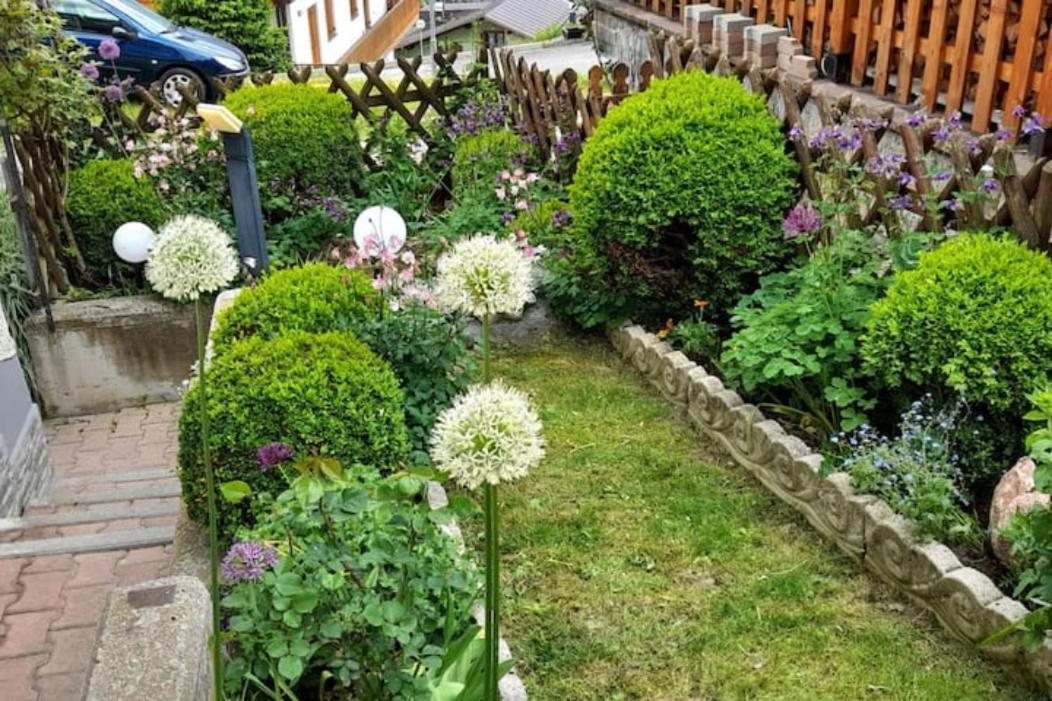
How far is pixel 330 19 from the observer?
96.9ft

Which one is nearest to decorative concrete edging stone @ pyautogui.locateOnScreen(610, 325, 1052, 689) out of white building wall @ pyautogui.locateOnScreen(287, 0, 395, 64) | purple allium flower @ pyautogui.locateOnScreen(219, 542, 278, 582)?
purple allium flower @ pyautogui.locateOnScreen(219, 542, 278, 582)

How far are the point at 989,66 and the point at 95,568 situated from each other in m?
5.40

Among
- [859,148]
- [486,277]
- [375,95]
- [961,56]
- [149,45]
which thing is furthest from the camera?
[149,45]

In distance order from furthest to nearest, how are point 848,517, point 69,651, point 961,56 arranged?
point 961,56 < point 69,651 < point 848,517

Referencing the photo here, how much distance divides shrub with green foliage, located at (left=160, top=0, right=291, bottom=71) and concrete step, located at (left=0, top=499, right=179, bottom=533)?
14.7 meters

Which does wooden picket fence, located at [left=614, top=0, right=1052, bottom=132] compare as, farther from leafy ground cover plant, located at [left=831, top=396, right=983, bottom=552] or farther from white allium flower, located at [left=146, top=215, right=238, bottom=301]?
white allium flower, located at [left=146, top=215, right=238, bottom=301]

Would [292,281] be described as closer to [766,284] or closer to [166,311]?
[766,284]

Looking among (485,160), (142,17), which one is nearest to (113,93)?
(485,160)

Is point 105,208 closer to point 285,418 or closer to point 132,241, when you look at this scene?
point 132,241

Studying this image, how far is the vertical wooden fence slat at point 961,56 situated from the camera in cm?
590

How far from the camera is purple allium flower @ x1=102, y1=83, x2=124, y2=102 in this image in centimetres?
731

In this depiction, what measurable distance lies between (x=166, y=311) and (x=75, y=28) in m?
8.56

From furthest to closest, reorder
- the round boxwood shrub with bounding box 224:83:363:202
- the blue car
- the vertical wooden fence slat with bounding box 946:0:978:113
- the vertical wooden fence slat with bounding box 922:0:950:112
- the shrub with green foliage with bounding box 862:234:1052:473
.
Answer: the blue car → the round boxwood shrub with bounding box 224:83:363:202 → the vertical wooden fence slat with bounding box 922:0:950:112 → the vertical wooden fence slat with bounding box 946:0:978:113 → the shrub with green foliage with bounding box 862:234:1052:473

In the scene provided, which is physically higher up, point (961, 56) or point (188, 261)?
point (188, 261)
